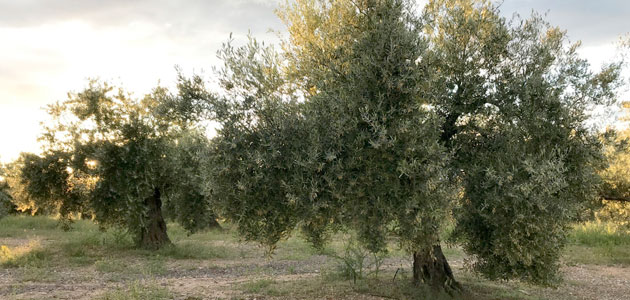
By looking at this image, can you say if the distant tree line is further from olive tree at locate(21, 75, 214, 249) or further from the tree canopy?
olive tree at locate(21, 75, 214, 249)

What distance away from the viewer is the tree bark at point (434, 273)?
47.0ft

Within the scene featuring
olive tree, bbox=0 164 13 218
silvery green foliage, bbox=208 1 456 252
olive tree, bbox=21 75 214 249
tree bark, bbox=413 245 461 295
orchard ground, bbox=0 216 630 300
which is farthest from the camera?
olive tree, bbox=0 164 13 218

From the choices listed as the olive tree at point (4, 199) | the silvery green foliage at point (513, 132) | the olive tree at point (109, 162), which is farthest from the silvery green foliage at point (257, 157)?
the olive tree at point (4, 199)

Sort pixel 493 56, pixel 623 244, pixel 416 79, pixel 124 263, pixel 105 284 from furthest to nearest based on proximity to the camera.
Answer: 1. pixel 623 244
2. pixel 124 263
3. pixel 105 284
4. pixel 493 56
5. pixel 416 79

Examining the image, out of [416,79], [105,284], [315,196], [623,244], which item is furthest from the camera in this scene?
[623,244]

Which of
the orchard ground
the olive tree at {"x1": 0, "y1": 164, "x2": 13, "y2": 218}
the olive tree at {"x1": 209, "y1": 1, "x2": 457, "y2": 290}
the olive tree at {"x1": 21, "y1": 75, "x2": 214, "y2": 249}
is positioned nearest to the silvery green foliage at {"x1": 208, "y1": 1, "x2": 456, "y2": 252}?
the olive tree at {"x1": 209, "y1": 1, "x2": 457, "y2": 290}

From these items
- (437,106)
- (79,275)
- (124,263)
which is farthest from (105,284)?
(437,106)

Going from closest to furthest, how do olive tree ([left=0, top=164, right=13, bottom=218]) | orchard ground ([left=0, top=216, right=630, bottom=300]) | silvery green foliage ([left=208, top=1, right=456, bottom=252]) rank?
silvery green foliage ([left=208, top=1, right=456, bottom=252]) < orchard ground ([left=0, top=216, right=630, bottom=300]) < olive tree ([left=0, top=164, right=13, bottom=218])

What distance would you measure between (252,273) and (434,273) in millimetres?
8375

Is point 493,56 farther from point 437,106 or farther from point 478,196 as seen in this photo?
point 478,196

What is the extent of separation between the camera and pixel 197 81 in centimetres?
1245

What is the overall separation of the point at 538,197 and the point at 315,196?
17.0ft

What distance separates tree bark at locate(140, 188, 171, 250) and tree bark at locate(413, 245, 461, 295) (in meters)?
16.1

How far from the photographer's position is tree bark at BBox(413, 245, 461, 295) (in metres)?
14.3
